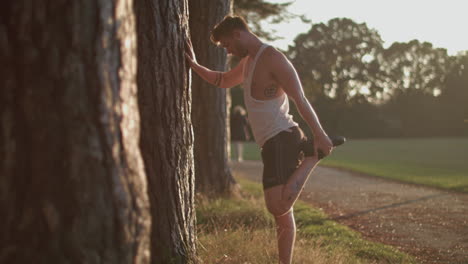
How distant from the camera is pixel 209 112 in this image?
25.3 ft

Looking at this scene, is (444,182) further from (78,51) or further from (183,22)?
(78,51)

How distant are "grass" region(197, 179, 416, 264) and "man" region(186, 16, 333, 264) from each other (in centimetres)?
69

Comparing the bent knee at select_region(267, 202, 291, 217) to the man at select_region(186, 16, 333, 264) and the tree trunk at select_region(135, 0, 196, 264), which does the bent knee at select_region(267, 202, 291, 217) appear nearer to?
the man at select_region(186, 16, 333, 264)

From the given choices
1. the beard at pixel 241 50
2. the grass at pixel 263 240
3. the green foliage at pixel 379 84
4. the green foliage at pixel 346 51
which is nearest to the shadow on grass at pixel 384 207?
the grass at pixel 263 240

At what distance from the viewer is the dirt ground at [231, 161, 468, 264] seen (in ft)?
18.9

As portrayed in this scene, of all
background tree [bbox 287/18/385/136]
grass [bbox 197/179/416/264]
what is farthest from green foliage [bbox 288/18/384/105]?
grass [bbox 197/179/416/264]

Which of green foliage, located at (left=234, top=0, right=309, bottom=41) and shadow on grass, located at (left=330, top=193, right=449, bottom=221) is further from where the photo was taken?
green foliage, located at (left=234, top=0, right=309, bottom=41)

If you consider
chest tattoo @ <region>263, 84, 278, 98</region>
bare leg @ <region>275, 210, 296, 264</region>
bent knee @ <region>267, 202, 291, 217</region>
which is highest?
chest tattoo @ <region>263, 84, 278, 98</region>

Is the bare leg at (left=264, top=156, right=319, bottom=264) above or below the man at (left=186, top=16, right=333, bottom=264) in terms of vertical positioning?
below

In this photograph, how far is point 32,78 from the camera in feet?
6.21

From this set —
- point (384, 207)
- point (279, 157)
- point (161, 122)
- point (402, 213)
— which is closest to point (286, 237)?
point (279, 157)

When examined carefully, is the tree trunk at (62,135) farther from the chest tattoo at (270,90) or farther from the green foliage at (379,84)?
the green foliage at (379,84)

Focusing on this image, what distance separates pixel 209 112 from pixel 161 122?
4.30 m

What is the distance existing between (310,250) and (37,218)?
2956 millimetres
